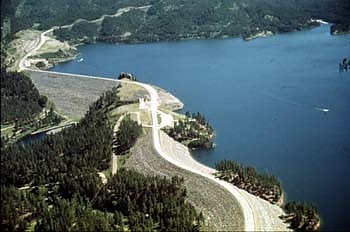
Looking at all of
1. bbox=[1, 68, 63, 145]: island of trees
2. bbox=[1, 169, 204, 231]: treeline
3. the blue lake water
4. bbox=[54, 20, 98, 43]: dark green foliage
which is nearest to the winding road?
bbox=[1, 169, 204, 231]: treeline

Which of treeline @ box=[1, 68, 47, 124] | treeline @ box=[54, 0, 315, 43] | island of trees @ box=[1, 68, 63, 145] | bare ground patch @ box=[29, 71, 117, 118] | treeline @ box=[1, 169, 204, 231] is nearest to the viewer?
treeline @ box=[1, 169, 204, 231]

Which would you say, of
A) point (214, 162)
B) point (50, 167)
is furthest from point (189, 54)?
point (50, 167)

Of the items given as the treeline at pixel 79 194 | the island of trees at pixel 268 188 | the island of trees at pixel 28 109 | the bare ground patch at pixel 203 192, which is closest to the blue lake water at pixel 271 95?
the island of trees at pixel 268 188

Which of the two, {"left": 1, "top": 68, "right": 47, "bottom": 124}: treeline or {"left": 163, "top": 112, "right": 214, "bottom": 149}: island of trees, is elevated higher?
{"left": 1, "top": 68, "right": 47, "bottom": 124}: treeline

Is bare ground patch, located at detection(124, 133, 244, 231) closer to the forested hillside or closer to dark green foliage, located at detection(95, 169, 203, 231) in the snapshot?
dark green foliage, located at detection(95, 169, 203, 231)

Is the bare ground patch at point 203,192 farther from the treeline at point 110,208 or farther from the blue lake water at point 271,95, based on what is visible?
the blue lake water at point 271,95
